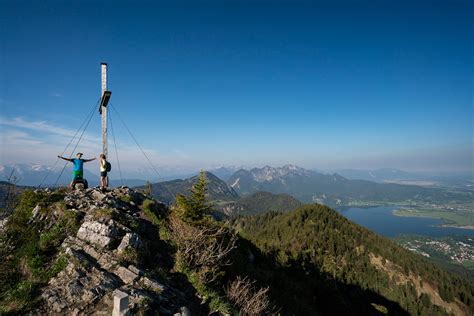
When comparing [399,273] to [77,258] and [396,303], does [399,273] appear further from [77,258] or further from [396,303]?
[77,258]

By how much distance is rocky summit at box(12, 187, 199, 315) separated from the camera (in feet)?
27.7

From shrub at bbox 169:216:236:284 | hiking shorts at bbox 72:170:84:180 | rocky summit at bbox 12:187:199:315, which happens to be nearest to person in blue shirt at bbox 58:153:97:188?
hiking shorts at bbox 72:170:84:180

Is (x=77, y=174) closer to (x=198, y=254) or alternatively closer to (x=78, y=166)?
(x=78, y=166)

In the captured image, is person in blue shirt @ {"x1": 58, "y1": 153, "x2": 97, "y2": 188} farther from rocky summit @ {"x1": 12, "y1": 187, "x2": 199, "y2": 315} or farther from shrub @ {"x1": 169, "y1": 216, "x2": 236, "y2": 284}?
shrub @ {"x1": 169, "y1": 216, "x2": 236, "y2": 284}

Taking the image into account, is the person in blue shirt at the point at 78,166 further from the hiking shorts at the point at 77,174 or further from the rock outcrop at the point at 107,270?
the rock outcrop at the point at 107,270

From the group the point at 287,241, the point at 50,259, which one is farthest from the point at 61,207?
the point at 287,241

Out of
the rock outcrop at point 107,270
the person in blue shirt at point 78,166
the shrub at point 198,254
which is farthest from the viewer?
the person in blue shirt at point 78,166

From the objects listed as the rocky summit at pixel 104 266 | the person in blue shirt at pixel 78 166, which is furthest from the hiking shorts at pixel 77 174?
the rocky summit at pixel 104 266

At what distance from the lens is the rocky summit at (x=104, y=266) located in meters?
8.45

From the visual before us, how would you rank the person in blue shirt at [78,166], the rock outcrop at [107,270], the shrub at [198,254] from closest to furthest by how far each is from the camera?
the rock outcrop at [107,270] → the shrub at [198,254] → the person in blue shirt at [78,166]

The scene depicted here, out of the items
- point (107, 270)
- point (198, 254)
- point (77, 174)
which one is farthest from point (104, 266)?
point (77, 174)

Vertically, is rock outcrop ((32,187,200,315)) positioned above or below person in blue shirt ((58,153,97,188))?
below

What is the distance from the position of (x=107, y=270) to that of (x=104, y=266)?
1.04 ft

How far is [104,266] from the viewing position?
10.3 m
